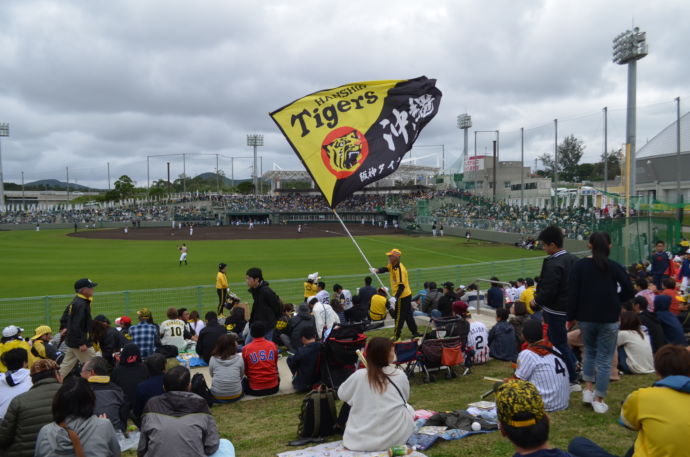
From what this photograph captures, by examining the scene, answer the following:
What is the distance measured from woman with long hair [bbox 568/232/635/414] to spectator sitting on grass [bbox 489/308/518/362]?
2.73 metres

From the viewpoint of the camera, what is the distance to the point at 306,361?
655cm

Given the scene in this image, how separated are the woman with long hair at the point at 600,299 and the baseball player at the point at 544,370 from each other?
367mm

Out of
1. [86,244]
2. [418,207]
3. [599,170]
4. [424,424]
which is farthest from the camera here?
[599,170]

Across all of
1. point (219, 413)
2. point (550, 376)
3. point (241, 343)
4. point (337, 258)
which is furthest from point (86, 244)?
point (550, 376)

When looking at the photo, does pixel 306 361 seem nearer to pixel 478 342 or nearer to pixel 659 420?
pixel 478 342

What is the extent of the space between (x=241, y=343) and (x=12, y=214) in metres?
84.6

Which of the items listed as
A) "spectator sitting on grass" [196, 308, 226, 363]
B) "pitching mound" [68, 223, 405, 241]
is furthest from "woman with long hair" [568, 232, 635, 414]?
"pitching mound" [68, 223, 405, 241]

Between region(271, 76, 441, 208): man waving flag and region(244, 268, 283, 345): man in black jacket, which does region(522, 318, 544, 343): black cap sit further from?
region(244, 268, 283, 345): man in black jacket

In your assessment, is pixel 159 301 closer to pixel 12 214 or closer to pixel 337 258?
pixel 337 258

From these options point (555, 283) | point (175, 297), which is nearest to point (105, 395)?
point (555, 283)

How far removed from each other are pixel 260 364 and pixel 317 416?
205 cm

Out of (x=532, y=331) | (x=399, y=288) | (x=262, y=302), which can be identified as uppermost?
(x=532, y=331)

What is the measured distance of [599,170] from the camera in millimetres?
94188

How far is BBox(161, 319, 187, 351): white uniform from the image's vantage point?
9.48 metres
